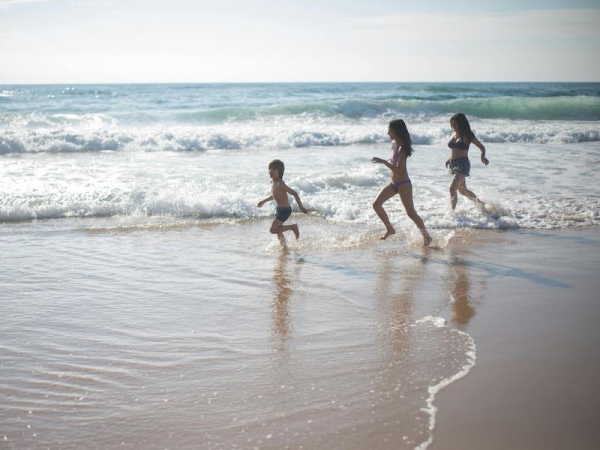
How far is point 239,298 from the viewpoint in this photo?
203 inches

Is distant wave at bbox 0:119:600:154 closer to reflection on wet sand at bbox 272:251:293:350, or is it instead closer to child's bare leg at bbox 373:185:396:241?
child's bare leg at bbox 373:185:396:241

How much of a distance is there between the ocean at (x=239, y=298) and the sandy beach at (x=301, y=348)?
0.02 metres

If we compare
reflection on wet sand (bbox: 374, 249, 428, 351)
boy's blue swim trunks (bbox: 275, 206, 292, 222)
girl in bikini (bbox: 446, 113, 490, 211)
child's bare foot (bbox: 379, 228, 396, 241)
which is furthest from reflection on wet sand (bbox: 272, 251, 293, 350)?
girl in bikini (bbox: 446, 113, 490, 211)

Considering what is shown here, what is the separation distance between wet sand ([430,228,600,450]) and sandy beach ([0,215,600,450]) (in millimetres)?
14

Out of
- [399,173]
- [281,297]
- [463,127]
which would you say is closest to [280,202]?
[399,173]

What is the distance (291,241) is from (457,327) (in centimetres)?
354

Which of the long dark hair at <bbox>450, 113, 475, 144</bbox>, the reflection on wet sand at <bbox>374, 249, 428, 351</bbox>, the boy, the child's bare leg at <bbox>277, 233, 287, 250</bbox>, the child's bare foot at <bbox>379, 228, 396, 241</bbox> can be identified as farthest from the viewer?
the long dark hair at <bbox>450, 113, 475, 144</bbox>

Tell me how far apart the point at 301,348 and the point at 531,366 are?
5.09 feet

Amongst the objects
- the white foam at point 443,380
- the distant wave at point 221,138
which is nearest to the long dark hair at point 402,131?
the white foam at point 443,380

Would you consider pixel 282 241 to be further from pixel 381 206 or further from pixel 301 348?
pixel 301 348

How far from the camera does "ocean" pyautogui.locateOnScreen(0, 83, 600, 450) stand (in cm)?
313

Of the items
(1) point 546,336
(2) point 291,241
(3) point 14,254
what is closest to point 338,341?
(1) point 546,336

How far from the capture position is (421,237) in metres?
7.43

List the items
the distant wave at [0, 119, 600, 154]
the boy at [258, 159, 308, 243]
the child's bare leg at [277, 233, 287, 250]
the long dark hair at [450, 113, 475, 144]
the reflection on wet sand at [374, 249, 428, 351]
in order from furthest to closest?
the distant wave at [0, 119, 600, 154] < the long dark hair at [450, 113, 475, 144] < the boy at [258, 159, 308, 243] < the child's bare leg at [277, 233, 287, 250] < the reflection on wet sand at [374, 249, 428, 351]
